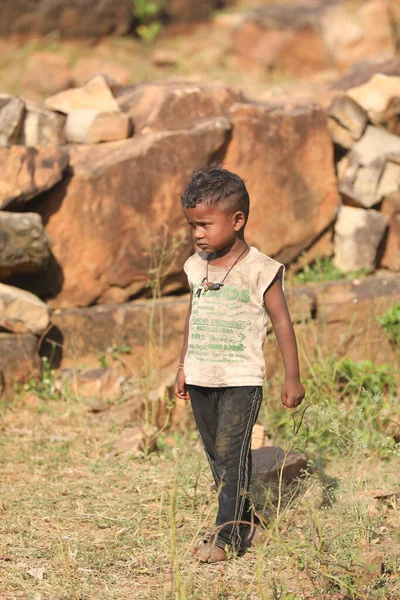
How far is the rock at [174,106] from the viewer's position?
6.25 meters

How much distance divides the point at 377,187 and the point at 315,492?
11.3 feet

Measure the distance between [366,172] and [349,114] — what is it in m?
0.48

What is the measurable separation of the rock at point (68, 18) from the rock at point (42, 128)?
17.5 feet

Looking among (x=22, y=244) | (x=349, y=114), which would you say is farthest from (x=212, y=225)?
(x=349, y=114)

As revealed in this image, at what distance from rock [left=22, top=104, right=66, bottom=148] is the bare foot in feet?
12.3

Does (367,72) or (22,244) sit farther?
(367,72)

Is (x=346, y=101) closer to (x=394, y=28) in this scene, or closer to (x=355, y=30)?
(x=394, y=28)

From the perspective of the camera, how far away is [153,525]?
11.8 feet

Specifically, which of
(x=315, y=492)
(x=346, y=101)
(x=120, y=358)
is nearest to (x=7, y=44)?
(x=346, y=101)

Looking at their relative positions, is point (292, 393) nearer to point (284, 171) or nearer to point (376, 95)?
point (284, 171)

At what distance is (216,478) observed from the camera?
332 cm

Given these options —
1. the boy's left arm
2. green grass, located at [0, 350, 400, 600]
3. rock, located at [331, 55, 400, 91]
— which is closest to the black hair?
the boy's left arm

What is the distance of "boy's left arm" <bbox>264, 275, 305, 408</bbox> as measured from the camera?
316cm

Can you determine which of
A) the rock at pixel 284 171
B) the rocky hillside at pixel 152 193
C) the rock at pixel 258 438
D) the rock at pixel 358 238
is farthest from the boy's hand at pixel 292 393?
the rock at pixel 358 238
